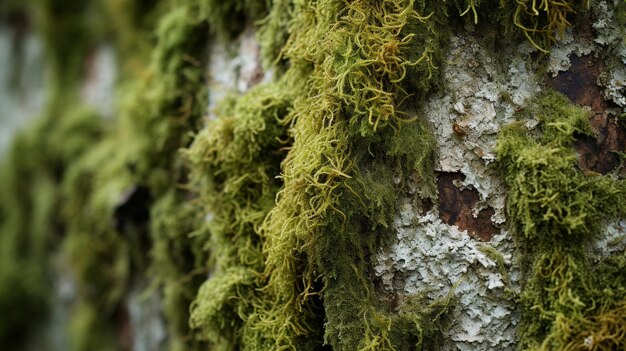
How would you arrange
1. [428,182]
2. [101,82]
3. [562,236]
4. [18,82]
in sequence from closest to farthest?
1. [562,236]
2. [428,182]
3. [101,82]
4. [18,82]

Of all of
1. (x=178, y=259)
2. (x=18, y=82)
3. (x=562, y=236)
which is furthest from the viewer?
(x=18, y=82)

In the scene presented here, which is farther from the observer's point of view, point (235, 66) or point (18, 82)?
point (18, 82)

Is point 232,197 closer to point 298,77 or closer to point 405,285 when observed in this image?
point 298,77

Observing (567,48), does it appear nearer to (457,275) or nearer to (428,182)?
(428,182)

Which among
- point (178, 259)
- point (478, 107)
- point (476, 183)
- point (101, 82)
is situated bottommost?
point (178, 259)

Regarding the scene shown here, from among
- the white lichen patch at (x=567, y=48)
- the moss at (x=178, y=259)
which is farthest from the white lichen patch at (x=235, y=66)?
the white lichen patch at (x=567, y=48)

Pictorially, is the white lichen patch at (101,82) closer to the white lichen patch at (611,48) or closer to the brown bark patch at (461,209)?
the brown bark patch at (461,209)

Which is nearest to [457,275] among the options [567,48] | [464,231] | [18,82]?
[464,231]

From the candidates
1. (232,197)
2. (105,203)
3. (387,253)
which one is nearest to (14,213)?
(105,203)
